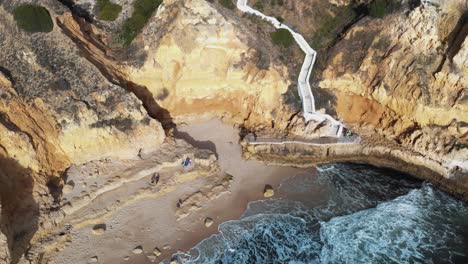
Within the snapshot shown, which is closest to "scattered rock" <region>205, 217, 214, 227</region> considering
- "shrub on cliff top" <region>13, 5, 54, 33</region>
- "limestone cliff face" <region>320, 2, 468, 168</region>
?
"limestone cliff face" <region>320, 2, 468, 168</region>

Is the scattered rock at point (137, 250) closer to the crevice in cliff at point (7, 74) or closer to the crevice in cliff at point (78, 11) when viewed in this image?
the crevice in cliff at point (7, 74)

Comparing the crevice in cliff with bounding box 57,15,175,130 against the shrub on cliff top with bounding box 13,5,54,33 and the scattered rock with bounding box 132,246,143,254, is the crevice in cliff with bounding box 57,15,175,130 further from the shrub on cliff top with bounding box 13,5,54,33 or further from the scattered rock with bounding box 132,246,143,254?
the scattered rock with bounding box 132,246,143,254

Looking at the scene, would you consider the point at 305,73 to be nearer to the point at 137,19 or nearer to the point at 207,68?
the point at 207,68

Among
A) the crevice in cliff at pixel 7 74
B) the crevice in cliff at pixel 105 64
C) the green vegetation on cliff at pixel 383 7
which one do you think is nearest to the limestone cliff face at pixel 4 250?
the crevice in cliff at pixel 7 74

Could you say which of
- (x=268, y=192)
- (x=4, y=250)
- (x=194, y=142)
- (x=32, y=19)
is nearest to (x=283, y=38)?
(x=194, y=142)

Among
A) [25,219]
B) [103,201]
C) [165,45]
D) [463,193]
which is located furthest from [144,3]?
[463,193]

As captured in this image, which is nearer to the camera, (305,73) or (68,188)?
(68,188)
